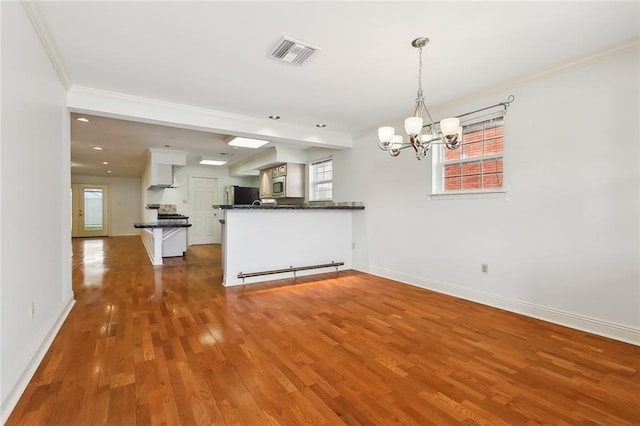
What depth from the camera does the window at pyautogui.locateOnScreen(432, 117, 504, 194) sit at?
11.8 ft

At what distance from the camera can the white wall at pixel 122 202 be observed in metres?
12.1

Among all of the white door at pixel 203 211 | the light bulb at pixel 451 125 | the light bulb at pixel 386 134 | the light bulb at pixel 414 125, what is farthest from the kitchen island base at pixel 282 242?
the white door at pixel 203 211

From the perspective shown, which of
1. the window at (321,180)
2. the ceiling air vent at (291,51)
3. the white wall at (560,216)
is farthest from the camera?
the window at (321,180)

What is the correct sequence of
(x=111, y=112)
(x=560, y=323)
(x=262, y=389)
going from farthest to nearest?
(x=111, y=112) → (x=560, y=323) → (x=262, y=389)

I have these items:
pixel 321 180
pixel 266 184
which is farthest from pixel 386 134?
pixel 266 184

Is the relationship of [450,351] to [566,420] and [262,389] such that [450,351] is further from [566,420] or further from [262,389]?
[262,389]

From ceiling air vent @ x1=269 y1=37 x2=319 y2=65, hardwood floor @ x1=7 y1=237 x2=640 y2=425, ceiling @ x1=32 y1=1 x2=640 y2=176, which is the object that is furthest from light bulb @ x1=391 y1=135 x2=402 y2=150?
hardwood floor @ x1=7 y1=237 x2=640 y2=425

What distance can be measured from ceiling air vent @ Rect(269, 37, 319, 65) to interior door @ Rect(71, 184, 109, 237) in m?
12.3

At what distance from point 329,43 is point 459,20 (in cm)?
100

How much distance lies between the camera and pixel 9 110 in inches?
70.6

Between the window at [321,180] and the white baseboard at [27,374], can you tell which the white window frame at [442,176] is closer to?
the window at [321,180]

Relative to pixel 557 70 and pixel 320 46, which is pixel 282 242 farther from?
pixel 557 70

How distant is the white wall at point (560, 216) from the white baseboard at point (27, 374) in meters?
4.16

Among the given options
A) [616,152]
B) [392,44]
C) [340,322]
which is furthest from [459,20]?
[340,322]
